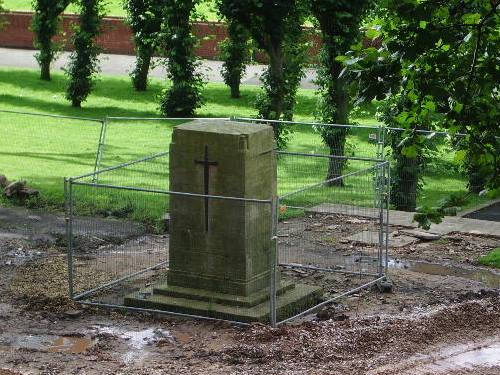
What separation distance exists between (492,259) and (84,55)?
21249mm

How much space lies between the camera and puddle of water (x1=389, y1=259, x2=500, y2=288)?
641 inches

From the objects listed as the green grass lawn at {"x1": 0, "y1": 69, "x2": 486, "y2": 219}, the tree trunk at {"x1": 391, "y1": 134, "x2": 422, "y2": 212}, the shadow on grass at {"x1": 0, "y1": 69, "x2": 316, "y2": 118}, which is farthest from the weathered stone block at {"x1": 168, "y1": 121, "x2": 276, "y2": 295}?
the shadow on grass at {"x1": 0, "y1": 69, "x2": 316, "y2": 118}

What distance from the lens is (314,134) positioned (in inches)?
1214

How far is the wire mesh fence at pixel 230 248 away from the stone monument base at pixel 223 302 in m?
0.01

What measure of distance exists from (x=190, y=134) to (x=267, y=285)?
210cm

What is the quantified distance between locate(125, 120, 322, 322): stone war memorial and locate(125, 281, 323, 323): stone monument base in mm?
12

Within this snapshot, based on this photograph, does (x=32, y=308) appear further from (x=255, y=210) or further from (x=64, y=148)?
(x=64, y=148)

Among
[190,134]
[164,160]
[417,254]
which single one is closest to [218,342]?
[190,134]

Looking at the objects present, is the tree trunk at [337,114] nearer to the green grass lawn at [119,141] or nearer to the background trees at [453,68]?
the green grass lawn at [119,141]

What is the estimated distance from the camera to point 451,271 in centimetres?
1673

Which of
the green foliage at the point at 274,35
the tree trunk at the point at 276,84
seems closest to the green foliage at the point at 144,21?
the green foliage at the point at 274,35

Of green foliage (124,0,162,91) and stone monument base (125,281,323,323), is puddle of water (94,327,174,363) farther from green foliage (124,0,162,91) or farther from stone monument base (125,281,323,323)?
green foliage (124,0,162,91)

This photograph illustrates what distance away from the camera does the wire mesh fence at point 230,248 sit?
→ 1402 cm

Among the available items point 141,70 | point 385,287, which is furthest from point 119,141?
point 385,287
